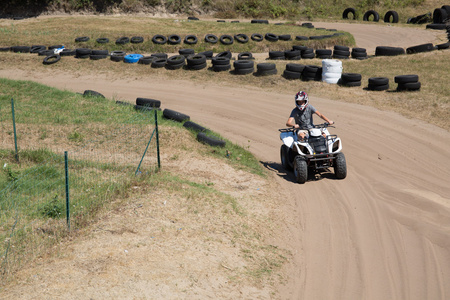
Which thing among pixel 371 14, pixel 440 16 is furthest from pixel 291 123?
pixel 371 14

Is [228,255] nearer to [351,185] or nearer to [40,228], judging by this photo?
[40,228]

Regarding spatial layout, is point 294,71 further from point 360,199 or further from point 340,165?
point 360,199

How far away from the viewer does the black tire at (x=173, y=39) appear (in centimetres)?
2958

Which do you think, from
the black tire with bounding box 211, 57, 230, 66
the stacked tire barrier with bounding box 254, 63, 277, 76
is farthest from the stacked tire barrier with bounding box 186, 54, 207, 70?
the stacked tire barrier with bounding box 254, 63, 277, 76

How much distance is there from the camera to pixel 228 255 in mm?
9234

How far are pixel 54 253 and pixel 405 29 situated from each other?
36796 millimetres

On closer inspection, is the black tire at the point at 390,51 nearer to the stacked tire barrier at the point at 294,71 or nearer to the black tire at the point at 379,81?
the black tire at the point at 379,81

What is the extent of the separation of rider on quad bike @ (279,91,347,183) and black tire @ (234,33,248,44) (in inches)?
720

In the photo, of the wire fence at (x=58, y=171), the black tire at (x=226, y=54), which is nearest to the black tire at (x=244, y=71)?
the black tire at (x=226, y=54)

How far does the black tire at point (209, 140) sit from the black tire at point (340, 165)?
3.64 m

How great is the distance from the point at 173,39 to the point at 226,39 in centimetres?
328

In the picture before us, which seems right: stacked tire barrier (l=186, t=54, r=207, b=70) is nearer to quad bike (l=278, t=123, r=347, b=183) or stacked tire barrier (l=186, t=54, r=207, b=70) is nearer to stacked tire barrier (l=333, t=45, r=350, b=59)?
stacked tire barrier (l=333, t=45, r=350, b=59)

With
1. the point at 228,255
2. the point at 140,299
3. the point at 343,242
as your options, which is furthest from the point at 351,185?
the point at 140,299

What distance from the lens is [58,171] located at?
1245 centimetres
